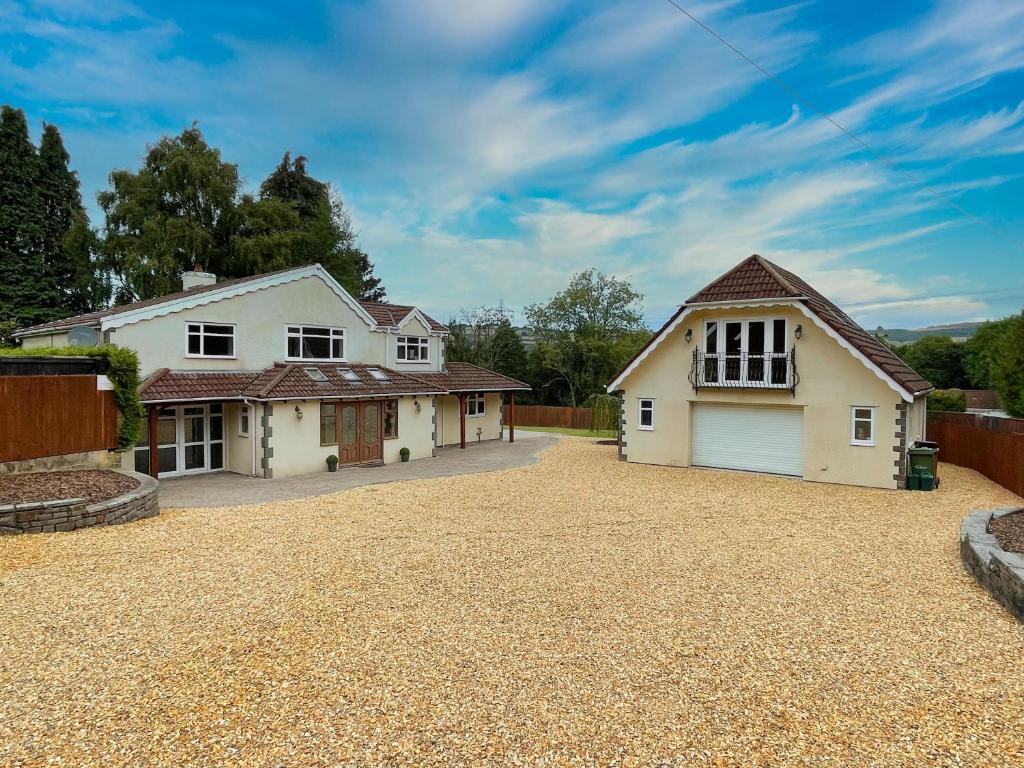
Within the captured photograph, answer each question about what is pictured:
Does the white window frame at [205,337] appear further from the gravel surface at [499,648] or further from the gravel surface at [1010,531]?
the gravel surface at [1010,531]

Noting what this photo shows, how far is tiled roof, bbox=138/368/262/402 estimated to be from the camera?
1470cm

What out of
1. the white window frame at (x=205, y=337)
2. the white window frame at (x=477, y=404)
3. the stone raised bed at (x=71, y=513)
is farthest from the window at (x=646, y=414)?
the stone raised bed at (x=71, y=513)

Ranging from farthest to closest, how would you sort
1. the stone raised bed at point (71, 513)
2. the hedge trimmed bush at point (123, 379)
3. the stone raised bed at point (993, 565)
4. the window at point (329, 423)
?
the window at point (329, 423)
the hedge trimmed bush at point (123, 379)
the stone raised bed at point (71, 513)
the stone raised bed at point (993, 565)

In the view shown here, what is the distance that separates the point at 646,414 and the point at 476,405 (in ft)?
30.3

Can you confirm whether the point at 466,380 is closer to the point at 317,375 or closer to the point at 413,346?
the point at 413,346

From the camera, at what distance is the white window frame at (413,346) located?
908 inches

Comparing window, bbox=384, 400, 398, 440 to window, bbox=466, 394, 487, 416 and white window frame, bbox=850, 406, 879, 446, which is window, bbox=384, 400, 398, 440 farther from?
white window frame, bbox=850, 406, 879, 446

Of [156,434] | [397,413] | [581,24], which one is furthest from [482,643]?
[397,413]

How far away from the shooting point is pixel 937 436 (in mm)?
21297

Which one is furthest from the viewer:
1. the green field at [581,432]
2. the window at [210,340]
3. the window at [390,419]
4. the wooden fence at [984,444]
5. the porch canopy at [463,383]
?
the green field at [581,432]

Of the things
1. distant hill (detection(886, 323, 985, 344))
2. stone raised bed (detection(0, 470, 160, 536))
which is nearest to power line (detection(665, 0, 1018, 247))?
stone raised bed (detection(0, 470, 160, 536))

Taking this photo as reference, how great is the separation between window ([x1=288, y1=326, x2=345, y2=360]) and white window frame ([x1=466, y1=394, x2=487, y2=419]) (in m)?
6.60

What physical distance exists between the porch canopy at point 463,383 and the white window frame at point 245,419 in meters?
6.82

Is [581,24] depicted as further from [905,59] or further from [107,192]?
[107,192]
